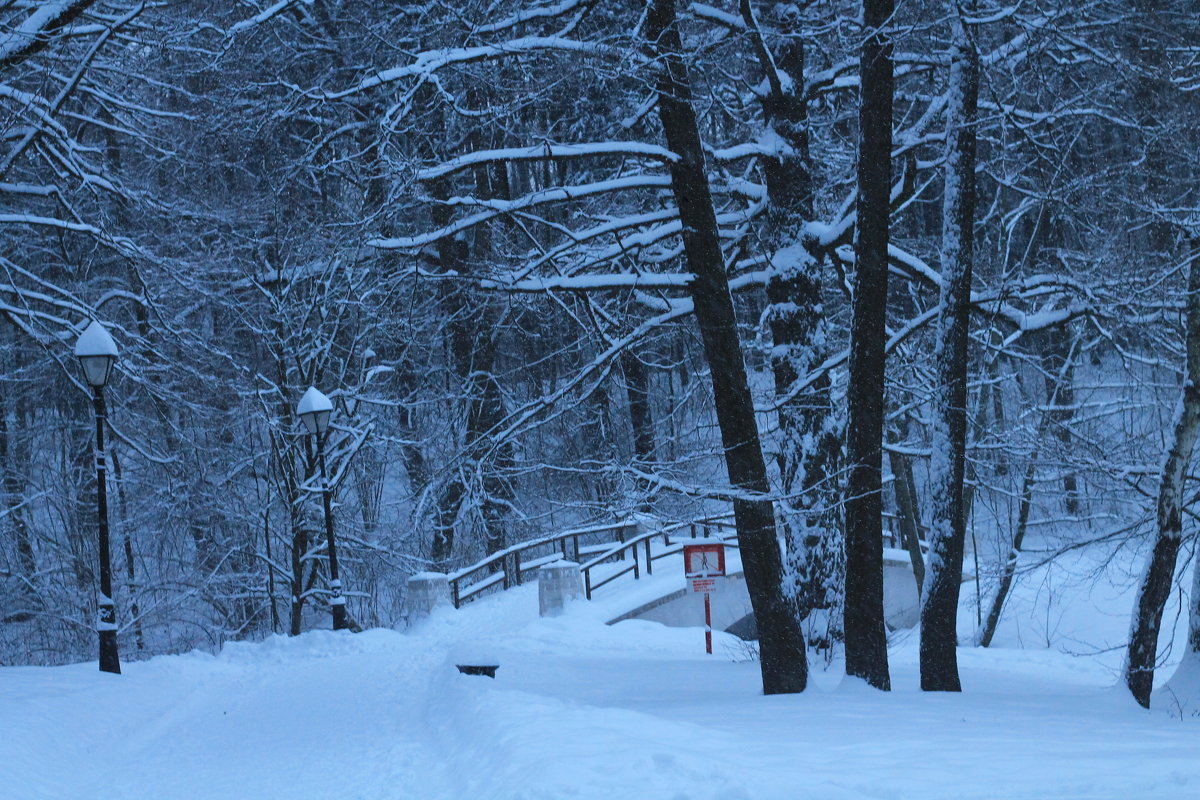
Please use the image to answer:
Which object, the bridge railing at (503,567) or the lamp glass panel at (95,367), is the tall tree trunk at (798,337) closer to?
the bridge railing at (503,567)

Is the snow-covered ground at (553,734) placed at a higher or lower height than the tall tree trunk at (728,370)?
lower

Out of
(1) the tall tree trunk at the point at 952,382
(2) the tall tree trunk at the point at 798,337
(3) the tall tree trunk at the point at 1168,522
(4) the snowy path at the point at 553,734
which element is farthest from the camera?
(2) the tall tree trunk at the point at 798,337

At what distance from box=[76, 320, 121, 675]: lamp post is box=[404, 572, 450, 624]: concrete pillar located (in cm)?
856

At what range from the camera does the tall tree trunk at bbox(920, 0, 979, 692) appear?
11211 mm

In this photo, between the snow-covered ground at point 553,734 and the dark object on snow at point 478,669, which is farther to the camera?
the dark object on snow at point 478,669

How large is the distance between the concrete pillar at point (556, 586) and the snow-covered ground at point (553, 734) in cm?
382

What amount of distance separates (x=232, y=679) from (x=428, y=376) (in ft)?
42.4

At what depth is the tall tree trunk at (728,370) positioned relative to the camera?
10.8 meters

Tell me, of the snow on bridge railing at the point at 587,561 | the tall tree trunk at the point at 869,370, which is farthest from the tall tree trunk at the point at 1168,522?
the snow on bridge railing at the point at 587,561

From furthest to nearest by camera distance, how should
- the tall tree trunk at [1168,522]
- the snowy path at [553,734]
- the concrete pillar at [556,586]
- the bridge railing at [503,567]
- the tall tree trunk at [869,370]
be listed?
1. the bridge railing at [503,567]
2. the concrete pillar at [556,586]
3. the tall tree trunk at [1168,522]
4. the tall tree trunk at [869,370]
5. the snowy path at [553,734]

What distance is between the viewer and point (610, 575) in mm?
25625

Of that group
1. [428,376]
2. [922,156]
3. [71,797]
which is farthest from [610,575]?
[71,797]

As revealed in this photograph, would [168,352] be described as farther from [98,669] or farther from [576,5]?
[576,5]

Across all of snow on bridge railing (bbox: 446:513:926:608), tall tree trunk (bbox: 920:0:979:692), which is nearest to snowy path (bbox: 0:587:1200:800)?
tall tree trunk (bbox: 920:0:979:692)
